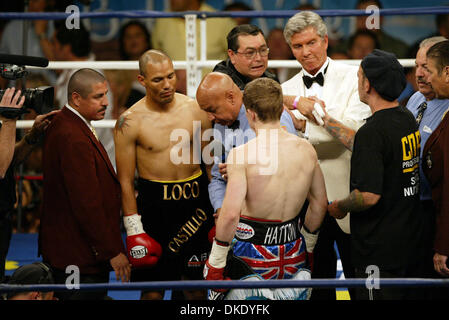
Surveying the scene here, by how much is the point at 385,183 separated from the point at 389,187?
0.02 m

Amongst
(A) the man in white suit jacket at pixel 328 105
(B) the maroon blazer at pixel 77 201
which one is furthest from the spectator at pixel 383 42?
(B) the maroon blazer at pixel 77 201

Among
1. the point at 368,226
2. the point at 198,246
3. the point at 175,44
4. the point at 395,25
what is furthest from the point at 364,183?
the point at 395,25

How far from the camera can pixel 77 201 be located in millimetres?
2916

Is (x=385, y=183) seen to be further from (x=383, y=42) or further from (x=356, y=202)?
(x=383, y=42)

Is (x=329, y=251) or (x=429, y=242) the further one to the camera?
(x=329, y=251)

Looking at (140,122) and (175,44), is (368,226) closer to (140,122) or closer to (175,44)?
(140,122)

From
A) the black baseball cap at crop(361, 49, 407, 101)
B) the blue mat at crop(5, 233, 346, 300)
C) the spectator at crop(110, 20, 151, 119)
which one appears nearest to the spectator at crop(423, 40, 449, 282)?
the black baseball cap at crop(361, 49, 407, 101)

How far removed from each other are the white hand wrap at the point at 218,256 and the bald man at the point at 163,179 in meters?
0.50

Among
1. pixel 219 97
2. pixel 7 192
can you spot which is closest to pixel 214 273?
pixel 219 97

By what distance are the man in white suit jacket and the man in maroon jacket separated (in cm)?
94

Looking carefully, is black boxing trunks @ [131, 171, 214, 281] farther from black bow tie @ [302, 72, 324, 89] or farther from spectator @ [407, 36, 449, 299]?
spectator @ [407, 36, 449, 299]

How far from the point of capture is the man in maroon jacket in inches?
115

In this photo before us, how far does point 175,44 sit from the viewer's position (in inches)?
221

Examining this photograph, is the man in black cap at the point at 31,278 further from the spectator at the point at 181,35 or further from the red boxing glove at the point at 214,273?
the spectator at the point at 181,35
